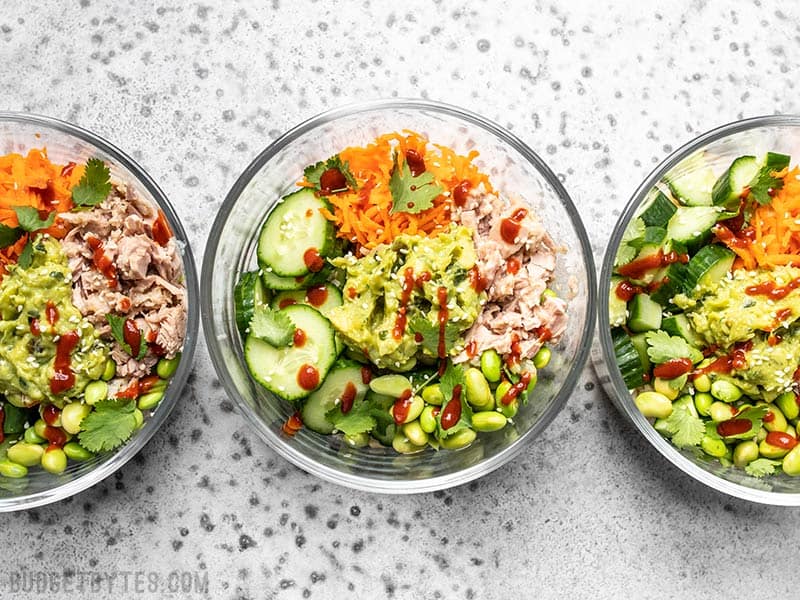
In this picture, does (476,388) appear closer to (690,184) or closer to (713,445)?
(713,445)

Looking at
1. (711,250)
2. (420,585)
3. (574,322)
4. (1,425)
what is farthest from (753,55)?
(1,425)

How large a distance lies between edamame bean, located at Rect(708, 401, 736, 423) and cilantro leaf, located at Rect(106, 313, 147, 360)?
72.3 inches

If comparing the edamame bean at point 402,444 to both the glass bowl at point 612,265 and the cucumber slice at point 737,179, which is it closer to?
the glass bowl at point 612,265

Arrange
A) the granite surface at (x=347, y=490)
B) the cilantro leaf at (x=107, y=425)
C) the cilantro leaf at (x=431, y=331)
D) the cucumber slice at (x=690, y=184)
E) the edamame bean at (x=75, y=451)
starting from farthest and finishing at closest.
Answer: the granite surface at (x=347, y=490) < the cucumber slice at (x=690, y=184) < the edamame bean at (x=75, y=451) < the cilantro leaf at (x=107, y=425) < the cilantro leaf at (x=431, y=331)

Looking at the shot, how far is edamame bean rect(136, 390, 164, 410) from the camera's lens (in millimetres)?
2598

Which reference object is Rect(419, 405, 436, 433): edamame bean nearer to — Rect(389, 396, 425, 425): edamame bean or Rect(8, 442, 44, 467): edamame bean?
Rect(389, 396, 425, 425): edamame bean

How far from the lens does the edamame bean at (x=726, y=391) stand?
8.54ft

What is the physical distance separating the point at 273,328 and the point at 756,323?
1494mm

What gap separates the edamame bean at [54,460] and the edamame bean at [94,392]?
0.22 m

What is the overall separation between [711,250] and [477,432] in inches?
38.2

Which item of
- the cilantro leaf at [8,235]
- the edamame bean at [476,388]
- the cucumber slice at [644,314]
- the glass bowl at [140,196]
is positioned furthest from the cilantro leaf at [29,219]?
the cucumber slice at [644,314]

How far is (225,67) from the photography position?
3.00 metres

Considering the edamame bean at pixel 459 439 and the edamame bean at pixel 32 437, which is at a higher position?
the edamame bean at pixel 32 437

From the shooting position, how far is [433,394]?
8.22 feet
